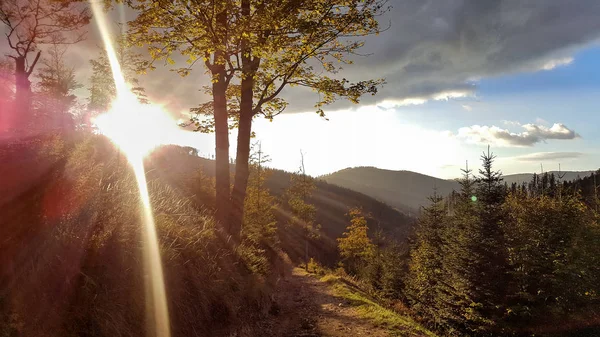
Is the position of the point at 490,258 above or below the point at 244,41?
below

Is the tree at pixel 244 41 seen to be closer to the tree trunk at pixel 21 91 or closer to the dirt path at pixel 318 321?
the dirt path at pixel 318 321

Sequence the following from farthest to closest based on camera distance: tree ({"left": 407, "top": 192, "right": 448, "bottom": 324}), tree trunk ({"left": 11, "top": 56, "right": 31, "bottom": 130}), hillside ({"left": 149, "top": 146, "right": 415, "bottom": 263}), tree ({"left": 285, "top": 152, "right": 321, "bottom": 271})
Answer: tree ({"left": 285, "top": 152, "right": 321, "bottom": 271})
tree ({"left": 407, "top": 192, "right": 448, "bottom": 324})
hillside ({"left": 149, "top": 146, "right": 415, "bottom": 263})
tree trunk ({"left": 11, "top": 56, "right": 31, "bottom": 130})

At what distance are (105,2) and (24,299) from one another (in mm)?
8758

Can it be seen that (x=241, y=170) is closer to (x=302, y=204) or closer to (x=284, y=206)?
(x=302, y=204)

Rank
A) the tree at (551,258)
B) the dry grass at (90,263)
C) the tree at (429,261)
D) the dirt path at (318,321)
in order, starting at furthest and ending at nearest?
the tree at (429,261), the tree at (551,258), the dirt path at (318,321), the dry grass at (90,263)

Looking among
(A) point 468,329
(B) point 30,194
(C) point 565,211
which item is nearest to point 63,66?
(B) point 30,194

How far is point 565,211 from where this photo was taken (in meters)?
26.1

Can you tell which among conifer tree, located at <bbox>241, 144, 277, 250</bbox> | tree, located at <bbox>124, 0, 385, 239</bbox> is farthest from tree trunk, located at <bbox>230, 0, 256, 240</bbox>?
conifer tree, located at <bbox>241, 144, 277, 250</bbox>

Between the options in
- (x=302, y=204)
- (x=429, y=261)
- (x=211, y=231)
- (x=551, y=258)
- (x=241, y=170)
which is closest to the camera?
(x=211, y=231)

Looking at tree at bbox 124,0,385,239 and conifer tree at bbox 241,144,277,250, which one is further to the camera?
conifer tree at bbox 241,144,277,250

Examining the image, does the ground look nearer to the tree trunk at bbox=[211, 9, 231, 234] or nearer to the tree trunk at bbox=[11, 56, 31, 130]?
the tree trunk at bbox=[211, 9, 231, 234]

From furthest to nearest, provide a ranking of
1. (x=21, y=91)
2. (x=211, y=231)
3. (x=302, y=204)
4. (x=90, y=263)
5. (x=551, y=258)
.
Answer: (x=302, y=204)
(x=551, y=258)
(x=21, y=91)
(x=211, y=231)
(x=90, y=263)

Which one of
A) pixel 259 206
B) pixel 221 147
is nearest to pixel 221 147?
pixel 221 147

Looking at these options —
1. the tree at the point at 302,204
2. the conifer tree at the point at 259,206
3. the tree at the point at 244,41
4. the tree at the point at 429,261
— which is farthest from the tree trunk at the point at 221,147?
the tree at the point at 302,204
